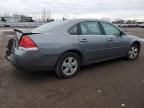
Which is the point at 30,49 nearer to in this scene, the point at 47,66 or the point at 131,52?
the point at 47,66

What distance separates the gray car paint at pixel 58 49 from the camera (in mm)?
3896

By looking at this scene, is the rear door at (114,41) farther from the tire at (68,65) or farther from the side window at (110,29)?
the tire at (68,65)

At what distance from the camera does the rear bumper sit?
3.85 metres

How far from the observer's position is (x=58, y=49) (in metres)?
4.14

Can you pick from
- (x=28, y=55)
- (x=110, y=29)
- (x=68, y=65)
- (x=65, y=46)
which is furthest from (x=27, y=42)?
(x=110, y=29)

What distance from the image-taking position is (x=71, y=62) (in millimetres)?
4566

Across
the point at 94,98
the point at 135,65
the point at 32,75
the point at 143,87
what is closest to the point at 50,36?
the point at 32,75

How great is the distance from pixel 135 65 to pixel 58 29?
9.48ft

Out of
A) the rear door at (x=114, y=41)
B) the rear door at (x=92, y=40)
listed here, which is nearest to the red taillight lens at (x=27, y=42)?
the rear door at (x=92, y=40)

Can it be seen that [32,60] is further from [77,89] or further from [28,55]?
[77,89]

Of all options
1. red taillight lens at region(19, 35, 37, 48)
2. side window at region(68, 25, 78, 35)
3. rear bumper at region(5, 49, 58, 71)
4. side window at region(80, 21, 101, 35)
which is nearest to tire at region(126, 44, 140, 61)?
side window at region(80, 21, 101, 35)

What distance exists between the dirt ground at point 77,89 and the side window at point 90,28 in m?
1.09

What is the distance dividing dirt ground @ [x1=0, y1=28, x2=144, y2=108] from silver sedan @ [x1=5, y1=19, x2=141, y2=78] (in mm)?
391

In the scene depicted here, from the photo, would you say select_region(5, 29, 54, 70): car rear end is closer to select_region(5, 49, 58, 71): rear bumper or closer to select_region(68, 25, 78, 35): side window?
select_region(5, 49, 58, 71): rear bumper
